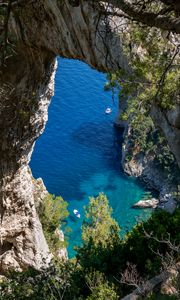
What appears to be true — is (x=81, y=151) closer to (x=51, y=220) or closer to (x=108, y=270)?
(x=51, y=220)

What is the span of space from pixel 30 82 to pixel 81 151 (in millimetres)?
22259

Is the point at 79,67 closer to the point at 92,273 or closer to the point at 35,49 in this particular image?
the point at 35,49

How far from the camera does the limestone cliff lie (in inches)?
322

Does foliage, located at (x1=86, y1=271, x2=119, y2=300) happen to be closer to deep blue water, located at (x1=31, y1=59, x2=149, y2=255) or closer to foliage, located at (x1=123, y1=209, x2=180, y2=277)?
foliage, located at (x1=123, y1=209, x2=180, y2=277)

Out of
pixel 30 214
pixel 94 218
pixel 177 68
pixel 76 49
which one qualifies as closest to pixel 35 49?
pixel 76 49

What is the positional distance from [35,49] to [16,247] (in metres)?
7.24

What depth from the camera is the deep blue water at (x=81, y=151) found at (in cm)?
2964

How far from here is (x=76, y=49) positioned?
9.09 meters

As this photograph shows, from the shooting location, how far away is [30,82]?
11.5 metres

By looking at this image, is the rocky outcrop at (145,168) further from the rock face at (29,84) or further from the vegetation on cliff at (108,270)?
the vegetation on cliff at (108,270)

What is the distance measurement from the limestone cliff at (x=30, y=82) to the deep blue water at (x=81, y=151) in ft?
37.3

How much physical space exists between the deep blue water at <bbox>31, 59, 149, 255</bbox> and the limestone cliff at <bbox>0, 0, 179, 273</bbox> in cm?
1136

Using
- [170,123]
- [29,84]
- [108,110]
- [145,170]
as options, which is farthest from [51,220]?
[108,110]

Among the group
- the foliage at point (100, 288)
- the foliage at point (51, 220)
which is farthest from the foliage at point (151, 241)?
the foliage at point (51, 220)
